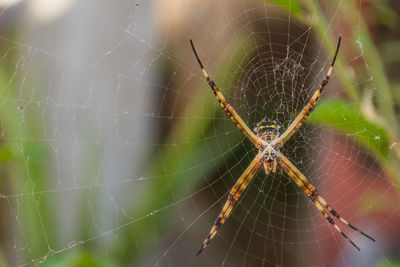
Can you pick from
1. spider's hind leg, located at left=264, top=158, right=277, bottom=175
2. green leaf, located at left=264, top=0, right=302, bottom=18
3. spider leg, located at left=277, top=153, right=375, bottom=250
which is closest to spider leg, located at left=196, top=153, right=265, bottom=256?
spider's hind leg, located at left=264, top=158, right=277, bottom=175

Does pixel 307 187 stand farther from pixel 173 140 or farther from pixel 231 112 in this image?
pixel 173 140

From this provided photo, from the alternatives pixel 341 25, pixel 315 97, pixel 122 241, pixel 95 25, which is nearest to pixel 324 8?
pixel 341 25

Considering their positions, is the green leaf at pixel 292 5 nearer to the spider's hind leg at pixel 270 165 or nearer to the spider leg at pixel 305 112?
the spider leg at pixel 305 112

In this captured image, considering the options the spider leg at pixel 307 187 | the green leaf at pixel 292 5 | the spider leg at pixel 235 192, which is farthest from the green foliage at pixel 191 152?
the green leaf at pixel 292 5

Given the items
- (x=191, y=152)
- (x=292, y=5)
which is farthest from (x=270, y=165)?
(x=292, y=5)

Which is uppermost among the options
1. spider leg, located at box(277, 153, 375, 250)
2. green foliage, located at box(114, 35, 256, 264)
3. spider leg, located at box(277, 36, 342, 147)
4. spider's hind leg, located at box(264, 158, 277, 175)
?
green foliage, located at box(114, 35, 256, 264)

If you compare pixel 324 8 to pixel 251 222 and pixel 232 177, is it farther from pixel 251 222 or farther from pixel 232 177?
pixel 251 222

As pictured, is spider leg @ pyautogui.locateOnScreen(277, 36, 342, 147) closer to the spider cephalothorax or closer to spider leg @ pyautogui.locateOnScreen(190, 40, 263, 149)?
the spider cephalothorax
